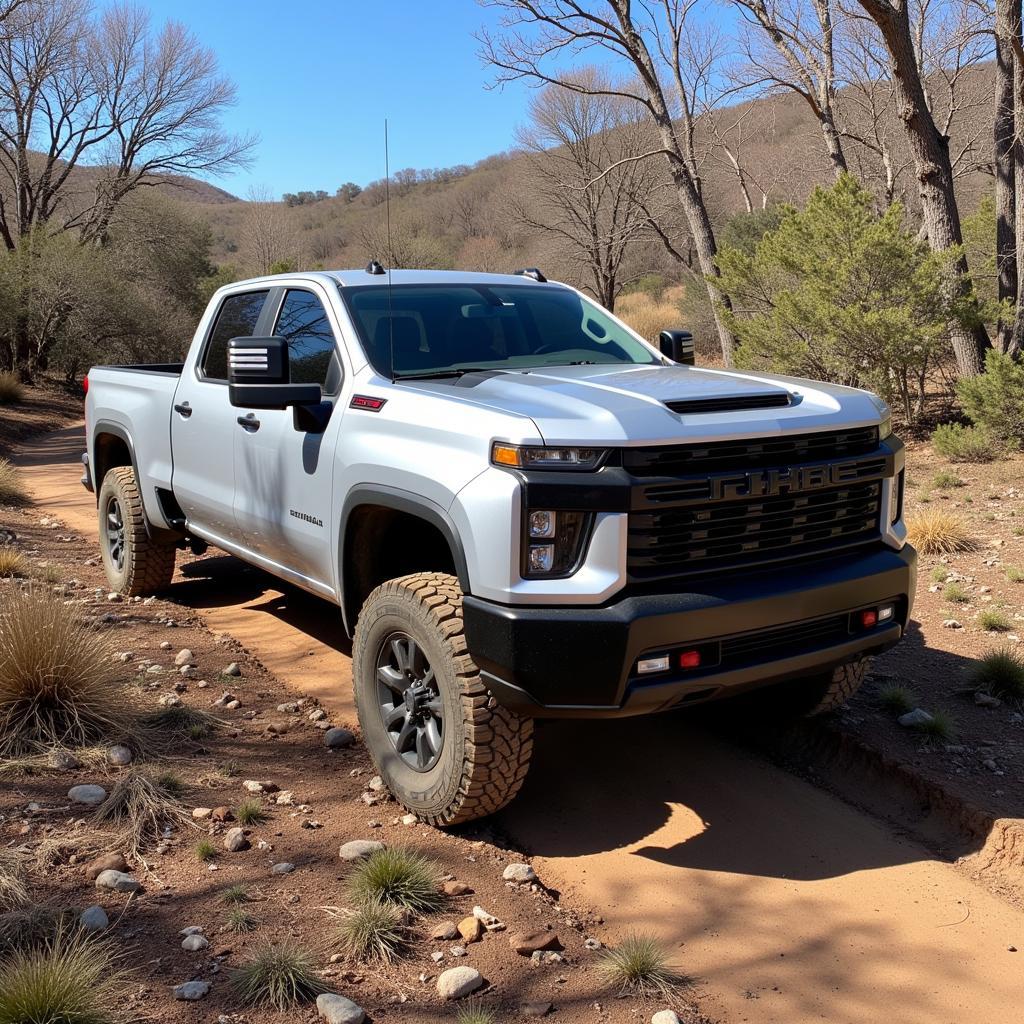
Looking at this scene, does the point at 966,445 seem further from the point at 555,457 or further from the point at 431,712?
the point at 555,457

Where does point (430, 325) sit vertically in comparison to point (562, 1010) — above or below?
above

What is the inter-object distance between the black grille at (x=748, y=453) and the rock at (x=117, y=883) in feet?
6.78

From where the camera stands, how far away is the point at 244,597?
23.1ft

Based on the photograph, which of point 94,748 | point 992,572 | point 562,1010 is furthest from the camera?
point 992,572

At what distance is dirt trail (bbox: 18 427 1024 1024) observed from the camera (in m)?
2.90

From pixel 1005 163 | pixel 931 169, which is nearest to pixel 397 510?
pixel 931 169

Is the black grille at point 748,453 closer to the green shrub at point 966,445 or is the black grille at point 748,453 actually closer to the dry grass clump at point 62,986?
the dry grass clump at point 62,986

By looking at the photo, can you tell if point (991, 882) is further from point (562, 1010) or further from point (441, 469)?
point (441, 469)

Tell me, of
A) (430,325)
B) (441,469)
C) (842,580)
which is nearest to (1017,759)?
(842,580)

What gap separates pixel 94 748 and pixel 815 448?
3119 mm

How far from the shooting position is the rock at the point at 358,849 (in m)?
3.44

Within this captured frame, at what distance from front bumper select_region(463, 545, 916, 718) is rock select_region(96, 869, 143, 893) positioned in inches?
51.3

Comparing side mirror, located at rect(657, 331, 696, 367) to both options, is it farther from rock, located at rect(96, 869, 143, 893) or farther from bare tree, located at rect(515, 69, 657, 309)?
bare tree, located at rect(515, 69, 657, 309)

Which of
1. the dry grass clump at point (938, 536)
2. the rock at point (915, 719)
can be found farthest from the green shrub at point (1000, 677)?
the dry grass clump at point (938, 536)
